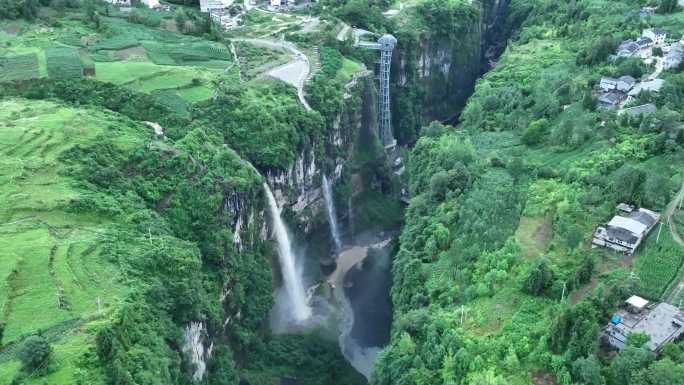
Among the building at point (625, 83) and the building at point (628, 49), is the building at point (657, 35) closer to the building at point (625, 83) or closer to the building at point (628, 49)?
the building at point (628, 49)

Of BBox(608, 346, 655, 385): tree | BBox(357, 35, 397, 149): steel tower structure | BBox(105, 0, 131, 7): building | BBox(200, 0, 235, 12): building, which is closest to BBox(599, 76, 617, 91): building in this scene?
BBox(357, 35, 397, 149): steel tower structure

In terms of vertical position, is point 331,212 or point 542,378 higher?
point 542,378

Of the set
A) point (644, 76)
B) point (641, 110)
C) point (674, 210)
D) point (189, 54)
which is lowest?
point (674, 210)

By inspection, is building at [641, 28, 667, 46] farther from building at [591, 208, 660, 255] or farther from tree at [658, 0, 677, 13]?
building at [591, 208, 660, 255]

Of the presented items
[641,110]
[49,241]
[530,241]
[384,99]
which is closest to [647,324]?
[530,241]

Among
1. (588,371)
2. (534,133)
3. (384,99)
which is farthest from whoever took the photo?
(384,99)

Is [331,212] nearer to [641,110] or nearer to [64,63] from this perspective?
[64,63]
